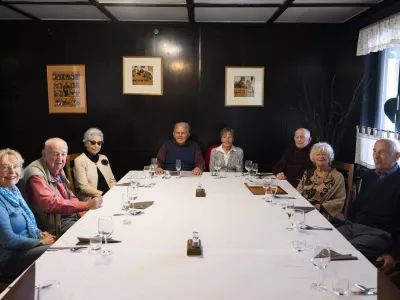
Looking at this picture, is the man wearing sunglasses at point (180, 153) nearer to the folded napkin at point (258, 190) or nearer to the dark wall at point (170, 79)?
the dark wall at point (170, 79)

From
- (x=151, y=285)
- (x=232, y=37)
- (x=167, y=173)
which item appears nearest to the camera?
(x=151, y=285)

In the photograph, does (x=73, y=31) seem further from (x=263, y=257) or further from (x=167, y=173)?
(x=263, y=257)

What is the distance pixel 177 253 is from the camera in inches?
70.4

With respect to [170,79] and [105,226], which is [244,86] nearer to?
[170,79]

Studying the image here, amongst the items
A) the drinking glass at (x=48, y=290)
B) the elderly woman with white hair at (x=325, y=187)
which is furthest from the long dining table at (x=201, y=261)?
the elderly woman with white hair at (x=325, y=187)

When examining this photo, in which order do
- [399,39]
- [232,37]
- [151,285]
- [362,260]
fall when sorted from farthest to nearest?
[232,37] < [399,39] < [362,260] < [151,285]

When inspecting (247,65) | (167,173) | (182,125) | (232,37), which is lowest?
Result: (167,173)

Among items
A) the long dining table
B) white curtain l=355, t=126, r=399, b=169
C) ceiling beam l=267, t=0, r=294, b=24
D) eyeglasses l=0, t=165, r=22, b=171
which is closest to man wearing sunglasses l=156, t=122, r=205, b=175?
ceiling beam l=267, t=0, r=294, b=24

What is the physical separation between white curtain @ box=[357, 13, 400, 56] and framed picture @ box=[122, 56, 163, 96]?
97.7 inches

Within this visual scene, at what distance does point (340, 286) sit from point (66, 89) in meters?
4.61

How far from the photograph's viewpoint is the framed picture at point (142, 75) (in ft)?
16.9

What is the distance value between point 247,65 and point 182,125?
3.99 feet

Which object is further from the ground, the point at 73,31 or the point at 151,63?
the point at 73,31

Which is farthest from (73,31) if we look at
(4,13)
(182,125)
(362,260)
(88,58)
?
(362,260)
